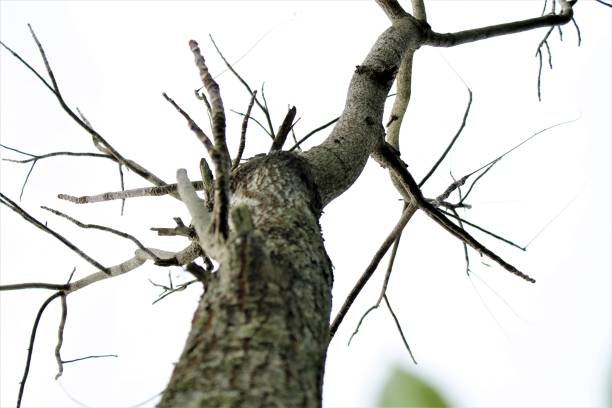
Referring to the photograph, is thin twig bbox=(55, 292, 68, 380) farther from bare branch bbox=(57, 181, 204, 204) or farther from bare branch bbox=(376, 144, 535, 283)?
bare branch bbox=(376, 144, 535, 283)

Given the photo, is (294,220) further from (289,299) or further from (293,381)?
(293,381)

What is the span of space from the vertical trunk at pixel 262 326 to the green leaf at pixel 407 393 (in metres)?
0.46

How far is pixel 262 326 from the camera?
0.77 m

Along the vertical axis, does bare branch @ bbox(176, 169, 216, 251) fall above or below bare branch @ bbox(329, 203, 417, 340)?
below

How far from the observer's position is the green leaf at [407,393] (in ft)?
0.82

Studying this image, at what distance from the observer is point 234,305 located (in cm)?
79

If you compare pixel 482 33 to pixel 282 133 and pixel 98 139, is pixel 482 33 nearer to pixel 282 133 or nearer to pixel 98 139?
pixel 282 133

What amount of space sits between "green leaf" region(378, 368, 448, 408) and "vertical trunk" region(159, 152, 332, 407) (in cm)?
46

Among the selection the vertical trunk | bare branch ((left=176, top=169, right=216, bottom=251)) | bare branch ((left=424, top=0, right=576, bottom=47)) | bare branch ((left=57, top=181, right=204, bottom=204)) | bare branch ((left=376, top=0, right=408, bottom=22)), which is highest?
bare branch ((left=376, top=0, right=408, bottom=22))

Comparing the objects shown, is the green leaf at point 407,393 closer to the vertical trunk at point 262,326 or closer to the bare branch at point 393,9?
the vertical trunk at point 262,326

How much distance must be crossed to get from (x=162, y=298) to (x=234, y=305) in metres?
1.09

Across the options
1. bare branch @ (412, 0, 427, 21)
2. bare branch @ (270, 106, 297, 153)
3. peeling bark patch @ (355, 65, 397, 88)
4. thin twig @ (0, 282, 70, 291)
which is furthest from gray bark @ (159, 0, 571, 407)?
bare branch @ (412, 0, 427, 21)

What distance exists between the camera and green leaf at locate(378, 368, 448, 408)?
250 mm

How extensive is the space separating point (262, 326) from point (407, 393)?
54 centimetres
